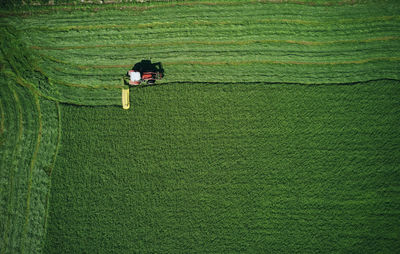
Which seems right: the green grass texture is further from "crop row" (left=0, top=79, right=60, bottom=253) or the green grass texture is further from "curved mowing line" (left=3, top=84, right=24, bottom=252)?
"curved mowing line" (left=3, top=84, right=24, bottom=252)

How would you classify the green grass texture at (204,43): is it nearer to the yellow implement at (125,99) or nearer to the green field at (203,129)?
the green field at (203,129)

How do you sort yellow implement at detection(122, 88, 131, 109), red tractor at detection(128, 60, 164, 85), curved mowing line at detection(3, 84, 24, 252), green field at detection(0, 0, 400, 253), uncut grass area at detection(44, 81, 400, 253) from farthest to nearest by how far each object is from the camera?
yellow implement at detection(122, 88, 131, 109)
red tractor at detection(128, 60, 164, 85)
curved mowing line at detection(3, 84, 24, 252)
green field at detection(0, 0, 400, 253)
uncut grass area at detection(44, 81, 400, 253)

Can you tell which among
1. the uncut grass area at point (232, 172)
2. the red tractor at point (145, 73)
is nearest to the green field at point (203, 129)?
the uncut grass area at point (232, 172)

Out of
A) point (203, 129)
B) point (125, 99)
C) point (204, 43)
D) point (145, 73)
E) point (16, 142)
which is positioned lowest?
point (16, 142)

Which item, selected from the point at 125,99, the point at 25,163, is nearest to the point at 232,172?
the point at 125,99

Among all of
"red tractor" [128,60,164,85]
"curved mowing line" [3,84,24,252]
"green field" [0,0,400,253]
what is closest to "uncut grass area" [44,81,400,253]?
"green field" [0,0,400,253]

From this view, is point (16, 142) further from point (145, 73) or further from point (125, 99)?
point (145, 73)

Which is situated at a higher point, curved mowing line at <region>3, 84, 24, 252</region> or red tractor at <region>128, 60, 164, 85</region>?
red tractor at <region>128, 60, 164, 85</region>
